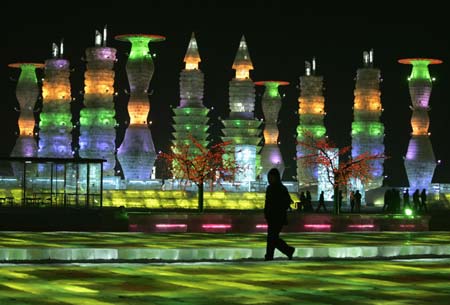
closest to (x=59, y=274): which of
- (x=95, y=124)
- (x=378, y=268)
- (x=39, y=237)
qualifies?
(x=378, y=268)

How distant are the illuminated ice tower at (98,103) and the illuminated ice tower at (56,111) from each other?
561 cm

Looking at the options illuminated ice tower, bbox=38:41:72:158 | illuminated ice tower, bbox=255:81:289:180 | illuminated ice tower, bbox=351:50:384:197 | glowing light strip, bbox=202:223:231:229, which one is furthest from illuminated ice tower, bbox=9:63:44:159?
glowing light strip, bbox=202:223:231:229

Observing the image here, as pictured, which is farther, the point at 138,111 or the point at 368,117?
the point at 368,117

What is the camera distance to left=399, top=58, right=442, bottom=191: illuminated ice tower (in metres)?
91.6

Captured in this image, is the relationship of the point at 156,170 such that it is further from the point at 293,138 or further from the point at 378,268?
the point at 378,268

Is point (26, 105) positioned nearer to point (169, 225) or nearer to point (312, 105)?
point (312, 105)

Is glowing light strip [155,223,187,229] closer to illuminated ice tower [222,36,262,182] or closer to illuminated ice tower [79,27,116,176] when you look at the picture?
illuminated ice tower [79,27,116,176]

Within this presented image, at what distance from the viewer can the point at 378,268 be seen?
62.8 feet

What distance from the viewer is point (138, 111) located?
86.2 m

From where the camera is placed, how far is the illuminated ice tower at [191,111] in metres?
92.2

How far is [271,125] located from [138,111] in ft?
79.8

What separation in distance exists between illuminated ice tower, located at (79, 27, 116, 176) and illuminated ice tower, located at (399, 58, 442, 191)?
76.4 feet

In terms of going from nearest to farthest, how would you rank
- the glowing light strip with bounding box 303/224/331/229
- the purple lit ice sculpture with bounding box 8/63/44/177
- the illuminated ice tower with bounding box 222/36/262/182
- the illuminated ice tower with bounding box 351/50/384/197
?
the glowing light strip with bounding box 303/224/331/229 < the illuminated ice tower with bounding box 351/50/384/197 < the illuminated ice tower with bounding box 222/36/262/182 < the purple lit ice sculpture with bounding box 8/63/44/177

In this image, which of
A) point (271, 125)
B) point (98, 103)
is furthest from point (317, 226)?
point (271, 125)
